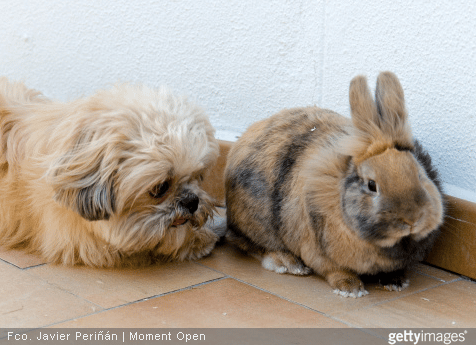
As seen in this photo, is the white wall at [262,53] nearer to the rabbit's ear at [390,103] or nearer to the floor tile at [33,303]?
the rabbit's ear at [390,103]

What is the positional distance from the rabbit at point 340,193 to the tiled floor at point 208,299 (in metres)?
0.11

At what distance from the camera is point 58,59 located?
4.14 m

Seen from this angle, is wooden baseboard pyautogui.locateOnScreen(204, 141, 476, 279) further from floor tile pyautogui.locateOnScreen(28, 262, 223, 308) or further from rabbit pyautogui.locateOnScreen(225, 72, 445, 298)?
floor tile pyautogui.locateOnScreen(28, 262, 223, 308)

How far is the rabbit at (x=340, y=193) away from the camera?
217cm

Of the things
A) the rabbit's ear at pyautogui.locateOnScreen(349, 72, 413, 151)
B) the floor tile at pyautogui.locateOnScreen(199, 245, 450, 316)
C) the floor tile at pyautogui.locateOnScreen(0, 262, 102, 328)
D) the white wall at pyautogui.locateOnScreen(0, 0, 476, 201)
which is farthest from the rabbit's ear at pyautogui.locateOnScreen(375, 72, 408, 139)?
the floor tile at pyautogui.locateOnScreen(0, 262, 102, 328)

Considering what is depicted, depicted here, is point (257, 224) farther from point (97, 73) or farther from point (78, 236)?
point (97, 73)

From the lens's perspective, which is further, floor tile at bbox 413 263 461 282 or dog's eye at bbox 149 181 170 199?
floor tile at bbox 413 263 461 282

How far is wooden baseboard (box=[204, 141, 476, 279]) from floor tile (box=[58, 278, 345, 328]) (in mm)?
815

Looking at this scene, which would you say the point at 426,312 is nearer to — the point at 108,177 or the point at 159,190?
the point at 159,190

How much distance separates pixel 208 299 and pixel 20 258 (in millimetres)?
952

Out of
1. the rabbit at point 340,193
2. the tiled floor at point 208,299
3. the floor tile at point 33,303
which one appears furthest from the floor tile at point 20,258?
the rabbit at point 340,193

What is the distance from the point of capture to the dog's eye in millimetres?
2414

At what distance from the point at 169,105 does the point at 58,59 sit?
6.24 ft
